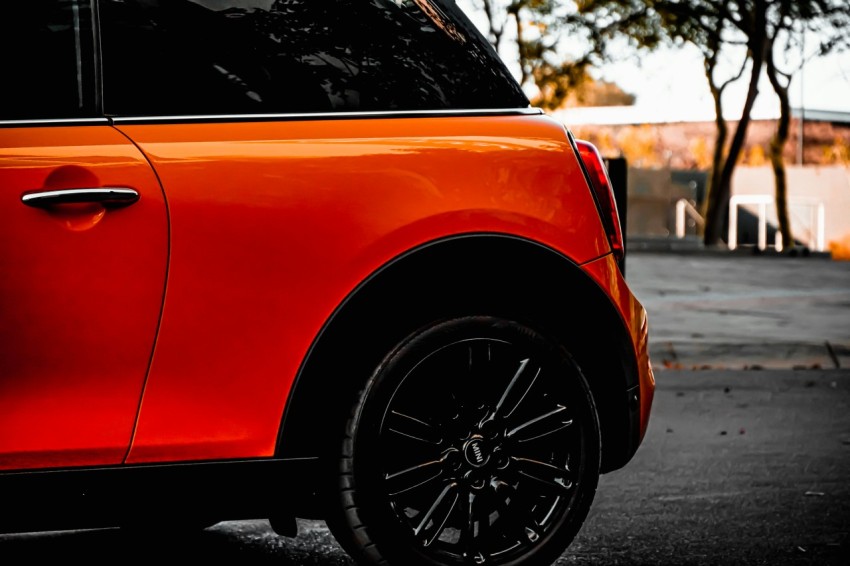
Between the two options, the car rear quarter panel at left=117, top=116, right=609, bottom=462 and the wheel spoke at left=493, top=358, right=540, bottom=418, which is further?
the wheel spoke at left=493, top=358, right=540, bottom=418

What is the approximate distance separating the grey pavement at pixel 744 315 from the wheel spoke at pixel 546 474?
5956 millimetres

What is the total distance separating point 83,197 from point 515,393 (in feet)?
3.92

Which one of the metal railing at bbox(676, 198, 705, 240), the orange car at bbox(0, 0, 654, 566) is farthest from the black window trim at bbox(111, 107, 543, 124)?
the metal railing at bbox(676, 198, 705, 240)

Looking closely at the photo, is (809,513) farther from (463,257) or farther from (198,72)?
(198,72)

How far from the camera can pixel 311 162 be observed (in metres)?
3.10

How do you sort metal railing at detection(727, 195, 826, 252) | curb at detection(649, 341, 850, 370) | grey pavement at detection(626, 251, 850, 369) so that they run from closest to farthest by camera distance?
curb at detection(649, 341, 850, 370) → grey pavement at detection(626, 251, 850, 369) → metal railing at detection(727, 195, 826, 252)

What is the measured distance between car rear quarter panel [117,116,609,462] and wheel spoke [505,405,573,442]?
479 millimetres

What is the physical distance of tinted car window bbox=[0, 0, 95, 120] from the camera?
3.00 metres

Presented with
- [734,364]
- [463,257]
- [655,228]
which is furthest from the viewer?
[655,228]

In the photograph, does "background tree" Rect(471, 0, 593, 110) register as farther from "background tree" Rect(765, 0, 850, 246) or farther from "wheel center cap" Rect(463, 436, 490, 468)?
"wheel center cap" Rect(463, 436, 490, 468)

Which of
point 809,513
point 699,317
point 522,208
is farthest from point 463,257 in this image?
point 699,317

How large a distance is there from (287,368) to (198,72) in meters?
0.76

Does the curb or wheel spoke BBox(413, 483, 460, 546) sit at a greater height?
wheel spoke BBox(413, 483, 460, 546)

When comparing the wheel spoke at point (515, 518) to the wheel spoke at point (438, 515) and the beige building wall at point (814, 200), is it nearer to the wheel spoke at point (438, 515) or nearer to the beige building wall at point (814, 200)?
the wheel spoke at point (438, 515)
